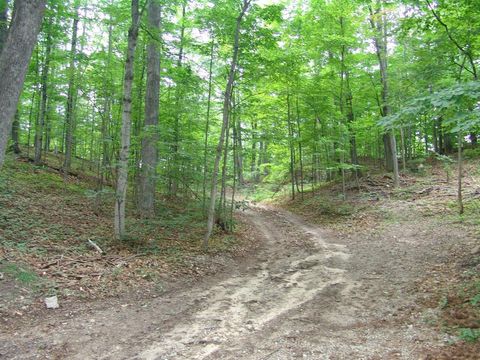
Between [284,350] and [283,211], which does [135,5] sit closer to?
[284,350]

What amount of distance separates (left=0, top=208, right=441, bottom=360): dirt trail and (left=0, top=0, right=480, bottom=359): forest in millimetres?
36

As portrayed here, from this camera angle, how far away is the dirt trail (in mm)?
4477

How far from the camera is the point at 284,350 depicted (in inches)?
179

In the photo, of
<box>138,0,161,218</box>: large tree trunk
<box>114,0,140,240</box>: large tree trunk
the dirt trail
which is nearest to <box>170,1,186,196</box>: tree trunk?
<box>138,0,161,218</box>: large tree trunk

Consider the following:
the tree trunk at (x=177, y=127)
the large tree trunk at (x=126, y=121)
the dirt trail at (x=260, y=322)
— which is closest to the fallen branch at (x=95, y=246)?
the large tree trunk at (x=126, y=121)

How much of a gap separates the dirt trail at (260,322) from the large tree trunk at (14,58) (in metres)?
3.08

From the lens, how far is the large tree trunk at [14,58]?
4.92m

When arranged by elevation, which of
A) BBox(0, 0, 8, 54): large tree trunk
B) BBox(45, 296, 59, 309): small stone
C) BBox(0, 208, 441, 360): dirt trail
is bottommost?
BBox(0, 208, 441, 360): dirt trail

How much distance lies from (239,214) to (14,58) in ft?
46.3

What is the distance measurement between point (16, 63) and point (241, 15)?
261 inches

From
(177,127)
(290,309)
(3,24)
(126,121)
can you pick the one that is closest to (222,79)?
(177,127)

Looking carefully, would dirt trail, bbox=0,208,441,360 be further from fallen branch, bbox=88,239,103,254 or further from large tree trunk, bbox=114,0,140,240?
large tree trunk, bbox=114,0,140,240

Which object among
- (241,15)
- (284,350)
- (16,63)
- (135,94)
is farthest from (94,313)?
(135,94)

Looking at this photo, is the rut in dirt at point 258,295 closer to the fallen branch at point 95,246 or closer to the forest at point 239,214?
the forest at point 239,214
